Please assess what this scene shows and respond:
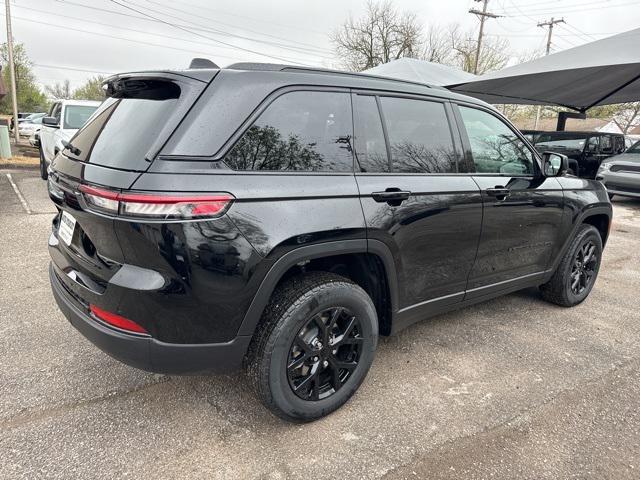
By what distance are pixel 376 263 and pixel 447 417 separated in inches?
36.8

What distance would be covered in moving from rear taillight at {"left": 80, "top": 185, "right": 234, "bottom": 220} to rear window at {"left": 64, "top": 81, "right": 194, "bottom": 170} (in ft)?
0.48

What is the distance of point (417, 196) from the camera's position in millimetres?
2488

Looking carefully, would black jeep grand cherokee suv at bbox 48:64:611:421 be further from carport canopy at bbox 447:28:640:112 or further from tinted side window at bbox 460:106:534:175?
carport canopy at bbox 447:28:640:112

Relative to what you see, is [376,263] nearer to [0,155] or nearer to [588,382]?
[588,382]

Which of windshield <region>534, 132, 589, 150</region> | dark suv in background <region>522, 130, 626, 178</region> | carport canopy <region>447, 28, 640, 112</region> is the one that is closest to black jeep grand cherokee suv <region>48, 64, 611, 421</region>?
carport canopy <region>447, 28, 640, 112</region>

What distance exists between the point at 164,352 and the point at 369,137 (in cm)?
150

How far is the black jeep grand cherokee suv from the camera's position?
1798 mm

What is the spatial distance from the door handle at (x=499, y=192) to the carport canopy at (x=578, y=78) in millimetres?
5714

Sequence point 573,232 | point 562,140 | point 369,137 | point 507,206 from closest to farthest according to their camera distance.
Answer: point 369,137
point 507,206
point 573,232
point 562,140

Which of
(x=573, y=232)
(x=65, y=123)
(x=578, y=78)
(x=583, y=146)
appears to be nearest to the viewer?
(x=573, y=232)

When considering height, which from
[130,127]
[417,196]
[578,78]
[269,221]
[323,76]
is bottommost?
[269,221]

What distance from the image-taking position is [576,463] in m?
2.10

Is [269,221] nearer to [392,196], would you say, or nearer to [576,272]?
[392,196]

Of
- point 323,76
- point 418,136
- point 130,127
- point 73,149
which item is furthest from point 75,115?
point 418,136
